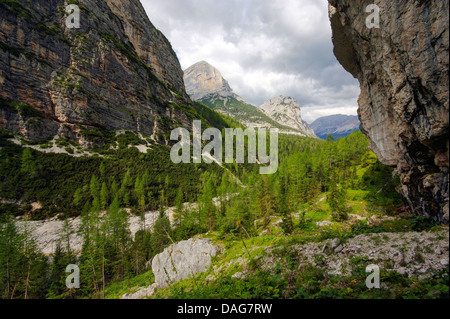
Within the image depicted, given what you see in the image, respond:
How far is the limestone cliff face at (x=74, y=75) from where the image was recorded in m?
47.1

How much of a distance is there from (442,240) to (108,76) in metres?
89.3

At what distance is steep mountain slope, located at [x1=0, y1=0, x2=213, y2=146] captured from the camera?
1849 inches

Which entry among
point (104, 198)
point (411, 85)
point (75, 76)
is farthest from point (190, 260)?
point (75, 76)

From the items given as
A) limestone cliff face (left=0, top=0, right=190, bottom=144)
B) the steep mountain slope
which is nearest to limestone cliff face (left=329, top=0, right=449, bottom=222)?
the steep mountain slope

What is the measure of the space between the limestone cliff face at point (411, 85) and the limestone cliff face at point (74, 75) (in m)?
70.1

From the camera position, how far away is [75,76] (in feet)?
191

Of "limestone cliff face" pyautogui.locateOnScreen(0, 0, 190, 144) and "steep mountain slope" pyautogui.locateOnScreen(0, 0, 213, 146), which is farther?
"limestone cliff face" pyautogui.locateOnScreen(0, 0, 190, 144)

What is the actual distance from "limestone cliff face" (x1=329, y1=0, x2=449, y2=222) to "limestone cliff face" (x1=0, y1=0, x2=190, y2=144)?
7005 centimetres

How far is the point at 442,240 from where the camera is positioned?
6.93m

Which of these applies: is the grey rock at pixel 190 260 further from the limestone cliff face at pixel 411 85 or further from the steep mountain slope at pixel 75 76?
the steep mountain slope at pixel 75 76

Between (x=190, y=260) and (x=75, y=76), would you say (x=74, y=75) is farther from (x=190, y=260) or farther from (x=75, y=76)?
(x=190, y=260)

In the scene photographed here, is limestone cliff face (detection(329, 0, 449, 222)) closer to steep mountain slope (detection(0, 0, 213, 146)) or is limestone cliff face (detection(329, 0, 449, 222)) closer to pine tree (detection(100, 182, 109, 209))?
pine tree (detection(100, 182, 109, 209))

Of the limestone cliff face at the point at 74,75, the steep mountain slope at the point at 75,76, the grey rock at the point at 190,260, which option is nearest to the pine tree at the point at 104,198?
the steep mountain slope at the point at 75,76
